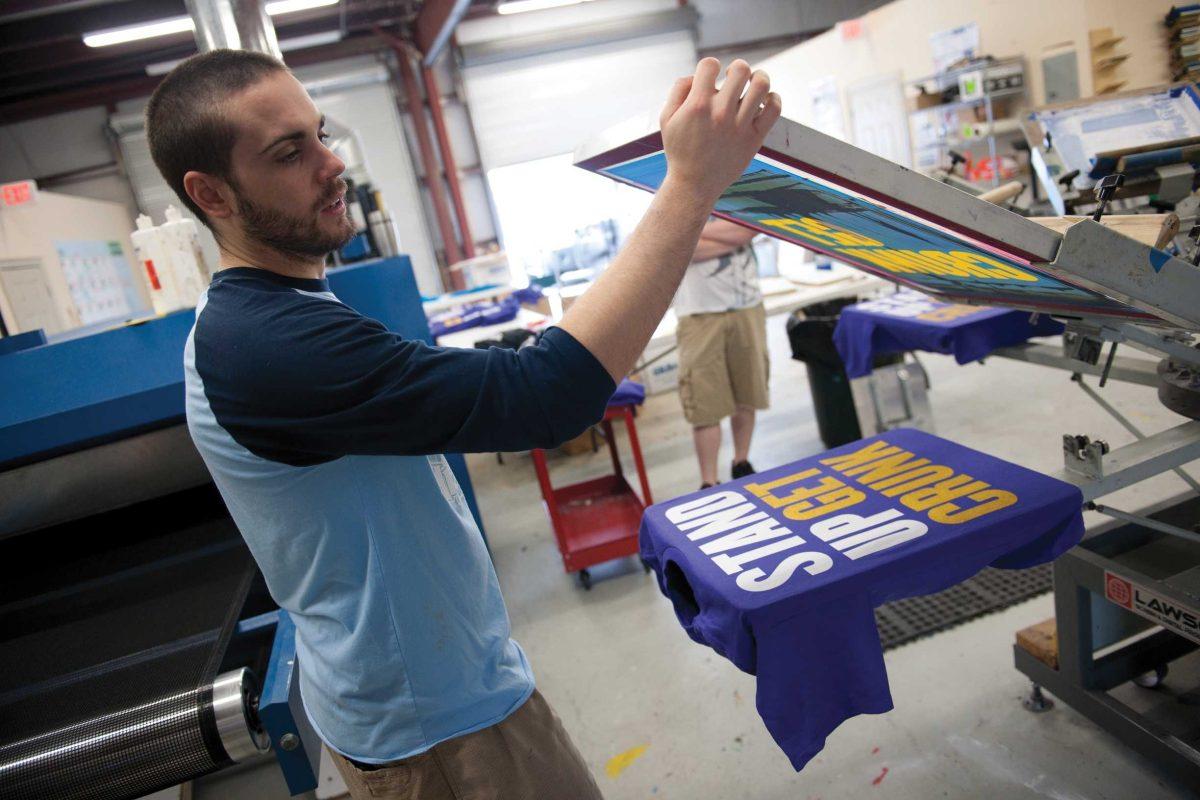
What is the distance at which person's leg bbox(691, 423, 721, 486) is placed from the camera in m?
3.30

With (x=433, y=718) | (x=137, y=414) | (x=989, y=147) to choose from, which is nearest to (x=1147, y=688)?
(x=433, y=718)

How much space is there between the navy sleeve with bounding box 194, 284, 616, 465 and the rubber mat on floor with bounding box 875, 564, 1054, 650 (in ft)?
6.05

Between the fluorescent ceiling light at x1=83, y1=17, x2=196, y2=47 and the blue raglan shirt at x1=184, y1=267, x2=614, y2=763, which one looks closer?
the blue raglan shirt at x1=184, y1=267, x2=614, y2=763

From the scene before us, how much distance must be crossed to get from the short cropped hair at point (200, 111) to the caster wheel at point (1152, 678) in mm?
2201

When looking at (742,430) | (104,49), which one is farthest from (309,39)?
(742,430)

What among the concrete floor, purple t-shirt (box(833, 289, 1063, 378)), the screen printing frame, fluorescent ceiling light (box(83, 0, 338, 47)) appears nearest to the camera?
the screen printing frame

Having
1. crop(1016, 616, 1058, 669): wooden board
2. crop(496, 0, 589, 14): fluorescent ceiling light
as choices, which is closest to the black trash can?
crop(1016, 616, 1058, 669): wooden board

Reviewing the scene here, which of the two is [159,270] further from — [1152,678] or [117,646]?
[1152,678]

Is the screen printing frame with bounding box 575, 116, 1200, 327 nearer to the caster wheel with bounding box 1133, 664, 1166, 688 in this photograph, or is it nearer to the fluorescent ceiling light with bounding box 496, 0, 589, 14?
the caster wheel with bounding box 1133, 664, 1166, 688

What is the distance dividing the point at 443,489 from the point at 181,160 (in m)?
0.46

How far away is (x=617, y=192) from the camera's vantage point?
9234 mm

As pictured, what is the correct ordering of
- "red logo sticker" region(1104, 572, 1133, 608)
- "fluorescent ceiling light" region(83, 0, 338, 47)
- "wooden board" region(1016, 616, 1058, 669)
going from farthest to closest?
"fluorescent ceiling light" region(83, 0, 338, 47)
"wooden board" region(1016, 616, 1058, 669)
"red logo sticker" region(1104, 572, 1133, 608)

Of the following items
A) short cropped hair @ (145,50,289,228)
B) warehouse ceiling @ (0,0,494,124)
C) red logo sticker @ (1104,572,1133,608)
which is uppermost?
warehouse ceiling @ (0,0,494,124)

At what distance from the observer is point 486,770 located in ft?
3.16
